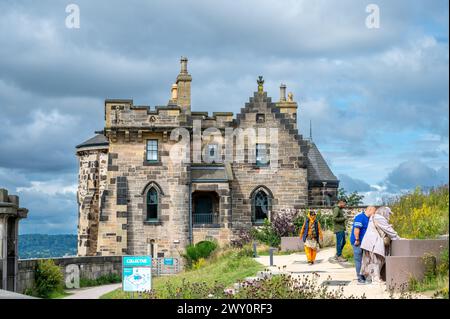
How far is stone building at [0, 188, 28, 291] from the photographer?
22.7 meters

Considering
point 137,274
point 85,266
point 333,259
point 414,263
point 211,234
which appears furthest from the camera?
point 211,234

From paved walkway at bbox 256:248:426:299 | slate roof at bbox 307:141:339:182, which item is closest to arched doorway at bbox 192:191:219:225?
slate roof at bbox 307:141:339:182

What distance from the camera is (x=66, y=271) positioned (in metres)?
33.0

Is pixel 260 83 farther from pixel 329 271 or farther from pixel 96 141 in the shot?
pixel 329 271

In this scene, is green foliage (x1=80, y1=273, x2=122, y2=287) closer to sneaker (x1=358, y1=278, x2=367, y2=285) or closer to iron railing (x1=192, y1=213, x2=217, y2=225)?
iron railing (x1=192, y1=213, x2=217, y2=225)

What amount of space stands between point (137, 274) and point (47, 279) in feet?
44.0

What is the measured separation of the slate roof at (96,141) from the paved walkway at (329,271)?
18.6 meters

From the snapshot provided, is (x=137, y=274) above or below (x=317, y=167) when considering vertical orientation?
below

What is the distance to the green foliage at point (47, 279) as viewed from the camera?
2875cm

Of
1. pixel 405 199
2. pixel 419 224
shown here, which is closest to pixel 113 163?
pixel 405 199

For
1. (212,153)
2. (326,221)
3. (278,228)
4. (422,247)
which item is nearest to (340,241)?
(422,247)

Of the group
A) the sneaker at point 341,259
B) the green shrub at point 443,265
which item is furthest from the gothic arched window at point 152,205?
the green shrub at point 443,265

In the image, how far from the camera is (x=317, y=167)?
41906 mm
